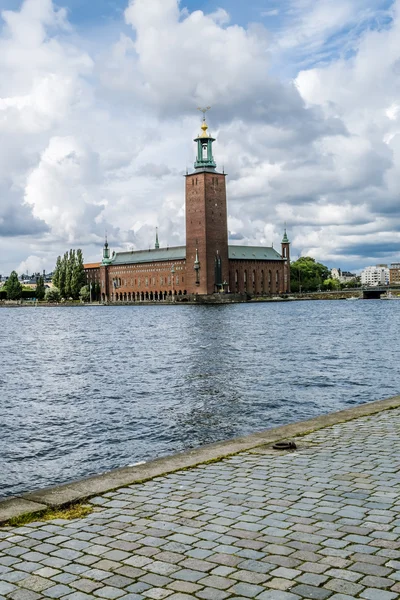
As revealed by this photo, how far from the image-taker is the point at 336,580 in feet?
11.0

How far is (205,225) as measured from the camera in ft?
346

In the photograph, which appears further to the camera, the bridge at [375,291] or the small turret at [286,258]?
the small turret at [286,258]

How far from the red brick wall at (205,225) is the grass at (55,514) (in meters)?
101

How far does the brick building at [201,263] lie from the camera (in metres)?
106

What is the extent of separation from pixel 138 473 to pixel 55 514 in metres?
1.17

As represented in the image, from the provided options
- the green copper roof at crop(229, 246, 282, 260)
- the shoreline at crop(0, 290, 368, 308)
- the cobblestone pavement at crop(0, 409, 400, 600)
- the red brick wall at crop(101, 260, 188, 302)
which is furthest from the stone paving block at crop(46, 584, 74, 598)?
the green copper roof at crop(229, 246, 282, 260)

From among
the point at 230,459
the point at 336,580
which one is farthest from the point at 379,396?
the point at 336,580

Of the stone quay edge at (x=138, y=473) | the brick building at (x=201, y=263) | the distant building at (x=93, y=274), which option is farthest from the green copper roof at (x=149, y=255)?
the stone quay edge at (x=138, y=473)

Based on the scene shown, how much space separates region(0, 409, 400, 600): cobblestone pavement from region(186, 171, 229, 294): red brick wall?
3970 inches

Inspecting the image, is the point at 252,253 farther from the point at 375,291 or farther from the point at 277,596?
the point at 277,596

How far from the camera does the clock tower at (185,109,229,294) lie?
346 ft

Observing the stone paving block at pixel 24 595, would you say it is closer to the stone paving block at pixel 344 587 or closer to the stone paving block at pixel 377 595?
the stone paving block at pixel 344 587

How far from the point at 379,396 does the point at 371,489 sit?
32.9ft

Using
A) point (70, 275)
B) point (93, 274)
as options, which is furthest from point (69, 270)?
point (93, 274)
